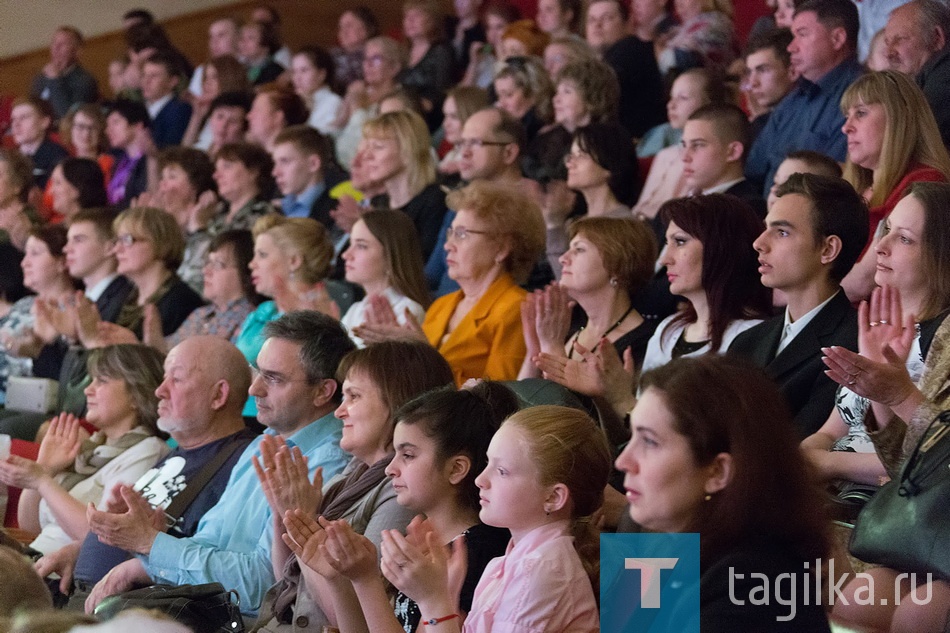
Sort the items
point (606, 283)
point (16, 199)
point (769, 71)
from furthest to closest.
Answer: point (16, 199)
point (769, 71)
point (606, 283)

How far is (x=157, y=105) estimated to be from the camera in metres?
8.29

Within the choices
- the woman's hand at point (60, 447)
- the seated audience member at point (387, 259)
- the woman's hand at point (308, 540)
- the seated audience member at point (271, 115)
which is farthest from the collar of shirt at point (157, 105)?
the woman's hand at point (308, 540)

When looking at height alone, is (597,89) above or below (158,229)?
above

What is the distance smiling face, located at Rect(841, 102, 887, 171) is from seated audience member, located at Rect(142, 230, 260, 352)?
2436 millimetres

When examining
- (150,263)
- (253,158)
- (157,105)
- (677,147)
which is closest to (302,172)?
(253,158)

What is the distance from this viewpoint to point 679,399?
1.98 metres

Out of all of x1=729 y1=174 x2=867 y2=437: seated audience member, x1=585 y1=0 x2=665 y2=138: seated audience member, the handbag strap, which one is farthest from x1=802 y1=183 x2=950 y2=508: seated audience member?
x1=585 y1=0 x2=665 y2=138: seated audience member

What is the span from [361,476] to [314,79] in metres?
5.09

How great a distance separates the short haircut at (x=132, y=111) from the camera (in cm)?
759

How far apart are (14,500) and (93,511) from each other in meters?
1.36

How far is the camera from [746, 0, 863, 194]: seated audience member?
450 centimetres

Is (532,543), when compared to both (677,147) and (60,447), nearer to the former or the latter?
(60,447)

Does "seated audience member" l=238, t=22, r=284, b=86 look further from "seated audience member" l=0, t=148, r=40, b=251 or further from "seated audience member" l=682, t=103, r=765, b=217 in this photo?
"seated audience member" l=682, t=103, r=765, b=217

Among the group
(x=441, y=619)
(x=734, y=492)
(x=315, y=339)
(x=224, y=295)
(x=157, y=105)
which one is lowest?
(x=157, y=105)
